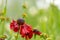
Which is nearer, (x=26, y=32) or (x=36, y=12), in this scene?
(x=26, y=32)

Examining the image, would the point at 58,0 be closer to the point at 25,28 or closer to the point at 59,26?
the point at 59,26

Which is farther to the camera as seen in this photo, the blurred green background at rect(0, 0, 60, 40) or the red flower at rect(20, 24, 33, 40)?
the blurred green background at rect(0, 0, 60, 40)

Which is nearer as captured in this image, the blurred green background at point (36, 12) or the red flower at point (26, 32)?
the red flower at point (26, 32)

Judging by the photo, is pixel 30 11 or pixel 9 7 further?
pixel 9 7

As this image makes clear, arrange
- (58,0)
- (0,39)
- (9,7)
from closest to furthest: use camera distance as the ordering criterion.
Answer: (0,39) → (58,0) → (9,7)

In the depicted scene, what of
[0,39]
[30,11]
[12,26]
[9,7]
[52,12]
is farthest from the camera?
[9,7]

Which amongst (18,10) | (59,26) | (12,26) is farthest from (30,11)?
(12,26)

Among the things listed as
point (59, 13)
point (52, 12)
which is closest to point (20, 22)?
point (52, 12)

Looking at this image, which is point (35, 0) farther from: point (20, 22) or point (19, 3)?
point (20, 22)

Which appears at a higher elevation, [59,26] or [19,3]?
[19,3]
